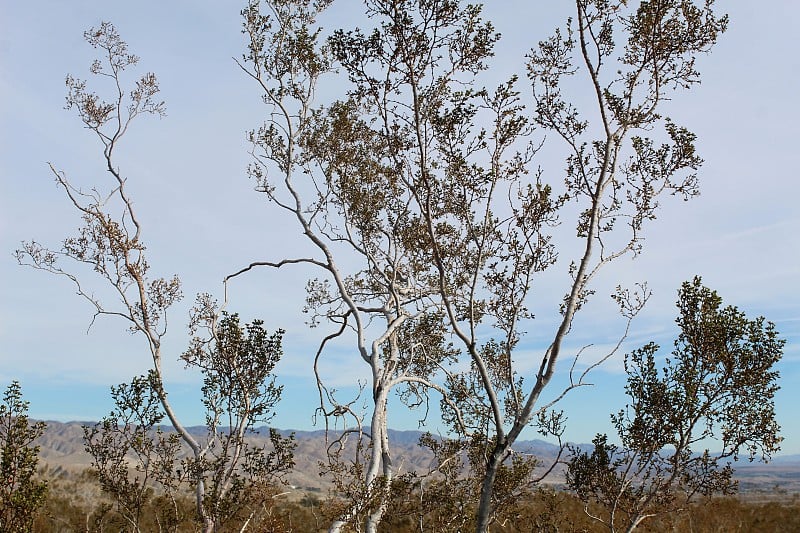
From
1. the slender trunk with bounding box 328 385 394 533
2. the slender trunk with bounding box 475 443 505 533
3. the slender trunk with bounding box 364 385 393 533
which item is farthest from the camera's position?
the slender trunk with bounding box 364 385 393 533

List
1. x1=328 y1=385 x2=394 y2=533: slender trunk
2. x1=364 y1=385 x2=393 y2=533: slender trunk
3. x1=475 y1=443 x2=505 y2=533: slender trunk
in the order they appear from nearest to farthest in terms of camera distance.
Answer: x1=475 y1=443 x2=505 y2=533: slender trunk < x1=328 y1=385 x2=394 y2=533: slender trunk < x1=364 y1=385 x2=393 y2=533: slender trunk

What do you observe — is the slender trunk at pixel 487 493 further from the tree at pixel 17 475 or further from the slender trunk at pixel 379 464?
the tree at pixel 17 475

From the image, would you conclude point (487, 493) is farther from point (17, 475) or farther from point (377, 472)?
point (17, 475)

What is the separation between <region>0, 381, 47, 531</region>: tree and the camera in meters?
8.73

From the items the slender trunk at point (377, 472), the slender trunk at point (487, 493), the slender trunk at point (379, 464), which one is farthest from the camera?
the slender trunk at point (379, 464)

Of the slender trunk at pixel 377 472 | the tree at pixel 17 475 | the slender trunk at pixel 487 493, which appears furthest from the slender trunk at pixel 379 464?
the tree at pixel 17 475

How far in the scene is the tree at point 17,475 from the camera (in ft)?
28.6

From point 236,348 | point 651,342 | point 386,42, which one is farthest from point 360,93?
point 651,342

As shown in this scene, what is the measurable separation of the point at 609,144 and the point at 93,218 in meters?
12.8

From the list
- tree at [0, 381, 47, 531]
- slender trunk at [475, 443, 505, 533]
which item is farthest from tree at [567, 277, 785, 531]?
tree at [0, 381, 47, 531]

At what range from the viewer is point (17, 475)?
9.04 meters

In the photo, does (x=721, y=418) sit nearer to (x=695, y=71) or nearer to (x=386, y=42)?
(x=695, y=71)

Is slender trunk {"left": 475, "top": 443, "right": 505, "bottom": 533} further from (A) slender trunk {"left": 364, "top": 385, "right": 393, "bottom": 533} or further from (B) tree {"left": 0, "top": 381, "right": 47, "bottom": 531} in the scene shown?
(B) tree {"left": 0, "top": 381, "right": 47, "bottom": 531}

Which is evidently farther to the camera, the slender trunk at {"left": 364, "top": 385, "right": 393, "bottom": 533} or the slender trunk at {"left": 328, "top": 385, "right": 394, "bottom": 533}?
the slender trunk at {"left": 364, "top": 385, "right": 393, "bottom": 533}
